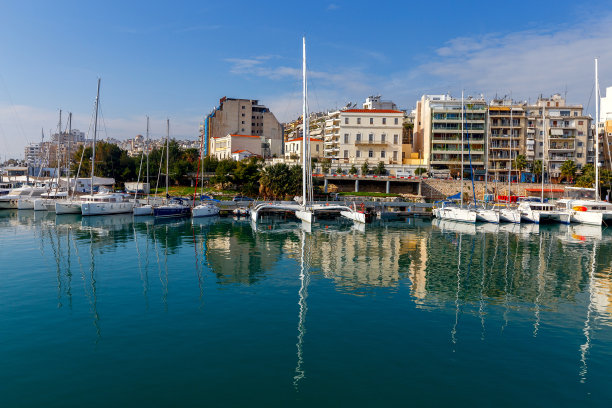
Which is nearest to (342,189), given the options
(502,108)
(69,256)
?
(502,108)

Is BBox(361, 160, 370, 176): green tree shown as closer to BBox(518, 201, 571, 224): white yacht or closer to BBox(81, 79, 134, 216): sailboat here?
BBox(518, 201, 571, 224): white yacht

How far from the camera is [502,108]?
10000 centimetres

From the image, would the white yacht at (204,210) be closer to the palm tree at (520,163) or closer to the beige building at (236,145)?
the beige building at (236,145)

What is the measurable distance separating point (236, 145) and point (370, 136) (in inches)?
1308

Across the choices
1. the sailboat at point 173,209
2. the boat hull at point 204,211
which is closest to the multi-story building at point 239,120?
the sailboat at point 173,209

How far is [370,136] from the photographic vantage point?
99.9m

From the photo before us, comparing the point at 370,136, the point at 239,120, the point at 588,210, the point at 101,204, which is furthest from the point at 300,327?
the point at 239,120

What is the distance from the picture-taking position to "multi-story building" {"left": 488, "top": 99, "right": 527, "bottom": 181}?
9981 centimetres

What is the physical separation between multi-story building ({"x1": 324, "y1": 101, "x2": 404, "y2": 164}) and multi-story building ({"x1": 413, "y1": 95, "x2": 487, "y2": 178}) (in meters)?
6.93

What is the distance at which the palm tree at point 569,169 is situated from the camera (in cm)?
9212

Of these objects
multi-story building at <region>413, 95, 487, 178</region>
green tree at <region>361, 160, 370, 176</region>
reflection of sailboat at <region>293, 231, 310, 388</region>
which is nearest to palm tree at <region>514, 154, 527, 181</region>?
multi-story building at <region>413, 95, 487, 178</region>

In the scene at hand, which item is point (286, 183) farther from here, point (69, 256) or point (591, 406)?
point (591, 406)

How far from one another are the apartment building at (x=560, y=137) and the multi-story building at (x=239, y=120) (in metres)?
64.6

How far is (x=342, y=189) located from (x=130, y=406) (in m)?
79.7
